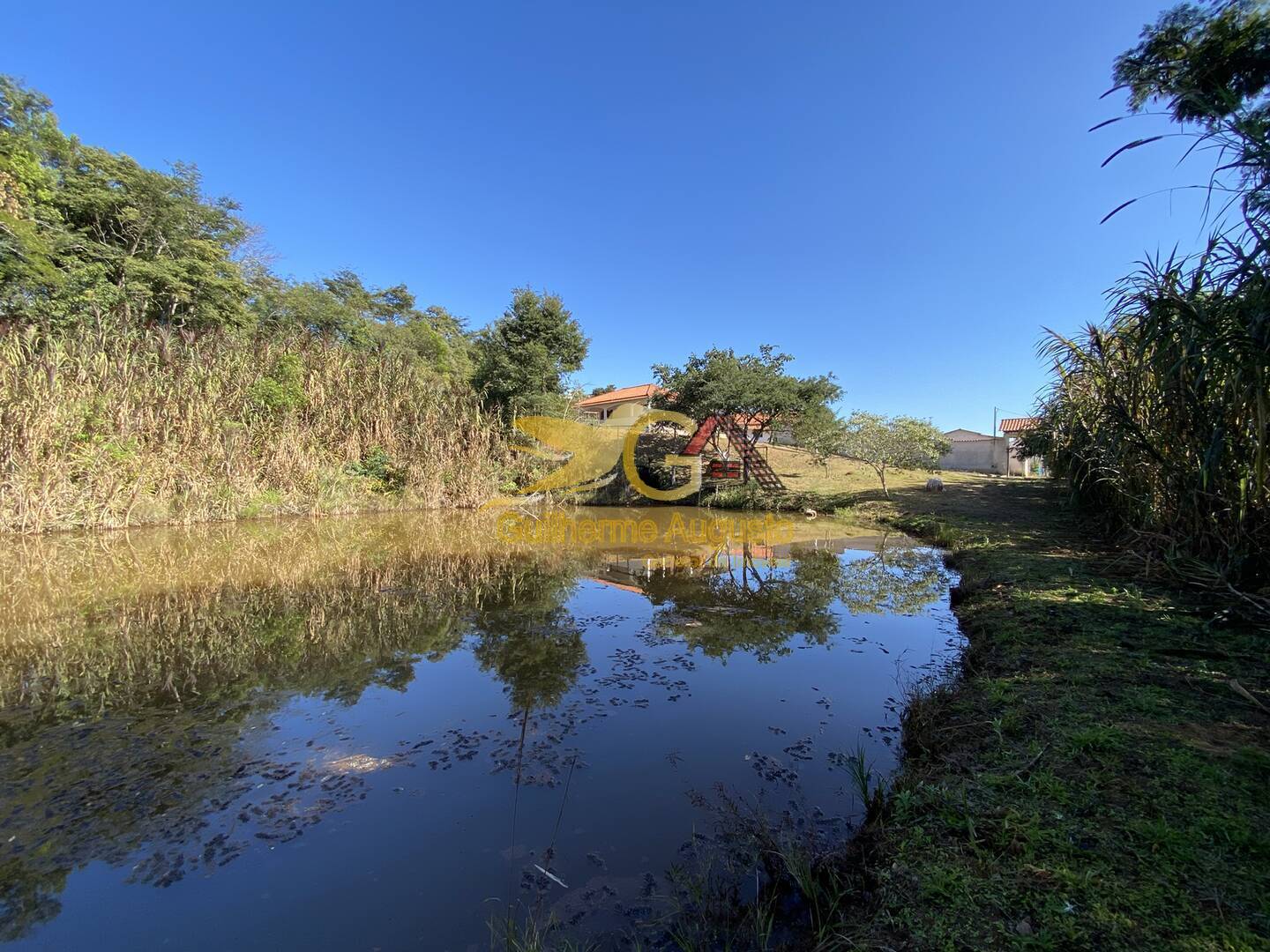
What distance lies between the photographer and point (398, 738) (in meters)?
2.86

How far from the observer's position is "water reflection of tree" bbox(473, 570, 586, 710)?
11.6 feet

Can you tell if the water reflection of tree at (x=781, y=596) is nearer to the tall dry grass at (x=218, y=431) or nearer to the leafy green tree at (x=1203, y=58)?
the leafy green tree at (x=1203, y=58)

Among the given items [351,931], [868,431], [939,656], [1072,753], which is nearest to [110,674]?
[351,931]

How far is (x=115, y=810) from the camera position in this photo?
2.18m

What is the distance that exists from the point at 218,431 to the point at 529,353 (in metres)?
8.24

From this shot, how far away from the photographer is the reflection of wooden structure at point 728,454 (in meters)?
14.6

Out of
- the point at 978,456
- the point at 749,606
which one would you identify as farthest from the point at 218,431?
the point at 978,456

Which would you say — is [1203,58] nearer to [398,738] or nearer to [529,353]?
[398,738]

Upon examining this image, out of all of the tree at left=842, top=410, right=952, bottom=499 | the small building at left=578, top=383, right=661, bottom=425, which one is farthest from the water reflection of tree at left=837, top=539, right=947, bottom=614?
the small building at left=578, top=383, right=661, bottom=425

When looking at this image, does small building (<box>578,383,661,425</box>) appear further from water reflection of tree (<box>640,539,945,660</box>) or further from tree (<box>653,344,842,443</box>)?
water reflection of tree (<box>640,539,945,660</box>)

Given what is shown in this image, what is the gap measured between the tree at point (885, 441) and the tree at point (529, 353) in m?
8.76

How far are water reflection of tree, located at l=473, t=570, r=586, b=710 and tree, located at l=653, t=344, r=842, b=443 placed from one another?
30.6 ft

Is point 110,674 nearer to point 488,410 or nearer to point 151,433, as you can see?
point 151,433
